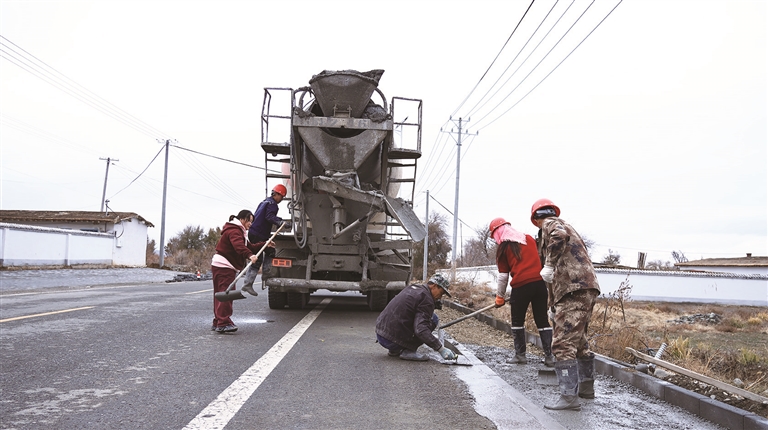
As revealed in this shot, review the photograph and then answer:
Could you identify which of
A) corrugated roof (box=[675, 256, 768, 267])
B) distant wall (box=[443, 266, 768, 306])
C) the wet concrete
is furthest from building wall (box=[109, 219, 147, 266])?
corrugated roof (box=[675, 256, 768, 267])

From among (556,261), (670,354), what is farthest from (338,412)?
(670,354)

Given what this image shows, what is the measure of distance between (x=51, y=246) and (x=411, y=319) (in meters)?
27.4

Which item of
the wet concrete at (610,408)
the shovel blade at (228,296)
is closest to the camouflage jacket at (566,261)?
the wet concrete at (610,408)

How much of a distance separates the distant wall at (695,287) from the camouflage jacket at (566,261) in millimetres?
27359

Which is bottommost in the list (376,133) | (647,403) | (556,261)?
(647,403)

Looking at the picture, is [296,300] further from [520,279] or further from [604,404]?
[604,404]

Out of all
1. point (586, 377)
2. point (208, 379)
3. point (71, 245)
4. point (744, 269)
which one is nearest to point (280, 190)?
point (208, 379)

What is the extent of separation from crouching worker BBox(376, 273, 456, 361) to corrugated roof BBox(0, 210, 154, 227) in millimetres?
36589

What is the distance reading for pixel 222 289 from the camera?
7.94 metres

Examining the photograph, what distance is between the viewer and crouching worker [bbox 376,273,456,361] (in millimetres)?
6250

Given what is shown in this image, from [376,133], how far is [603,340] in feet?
14.7

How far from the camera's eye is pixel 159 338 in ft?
23.2

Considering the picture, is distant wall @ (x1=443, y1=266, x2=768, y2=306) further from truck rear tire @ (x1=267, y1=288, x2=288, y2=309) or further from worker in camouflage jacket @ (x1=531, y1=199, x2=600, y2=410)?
worker in camouflage jacket @ (x1=531, y1=199, x2=600, y2=410)

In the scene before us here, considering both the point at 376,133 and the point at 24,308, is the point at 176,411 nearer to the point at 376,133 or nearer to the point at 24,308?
the point at 376,133
